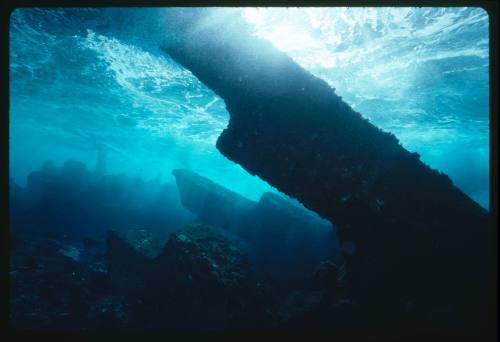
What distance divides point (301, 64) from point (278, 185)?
7805 millimetres

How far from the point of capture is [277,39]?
1017 cm

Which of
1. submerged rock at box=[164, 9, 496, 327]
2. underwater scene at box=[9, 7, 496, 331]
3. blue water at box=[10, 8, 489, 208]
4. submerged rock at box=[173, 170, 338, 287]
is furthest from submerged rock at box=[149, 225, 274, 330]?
blue water at box=[10, 8, 489, 208]

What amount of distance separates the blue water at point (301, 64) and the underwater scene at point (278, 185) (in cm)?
9

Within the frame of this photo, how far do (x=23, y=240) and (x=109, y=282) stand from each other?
5.76 m

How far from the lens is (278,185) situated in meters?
6.72

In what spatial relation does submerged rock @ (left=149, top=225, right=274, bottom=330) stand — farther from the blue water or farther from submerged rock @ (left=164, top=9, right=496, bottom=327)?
the blue water

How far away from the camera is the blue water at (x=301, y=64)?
912 centimetres

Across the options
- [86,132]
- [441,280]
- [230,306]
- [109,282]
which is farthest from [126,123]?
[441,280]

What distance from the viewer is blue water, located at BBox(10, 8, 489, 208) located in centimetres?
912

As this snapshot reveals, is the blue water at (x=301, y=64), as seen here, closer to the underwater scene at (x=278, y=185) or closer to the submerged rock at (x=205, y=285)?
the underwater scene at (x=278, y=185)

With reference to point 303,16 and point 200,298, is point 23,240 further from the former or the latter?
point 303,16

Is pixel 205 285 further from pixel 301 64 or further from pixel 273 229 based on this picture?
pixel 301 64

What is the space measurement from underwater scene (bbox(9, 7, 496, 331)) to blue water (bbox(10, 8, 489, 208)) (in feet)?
0.29

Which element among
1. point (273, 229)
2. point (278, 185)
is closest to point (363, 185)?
point (278, 185)
